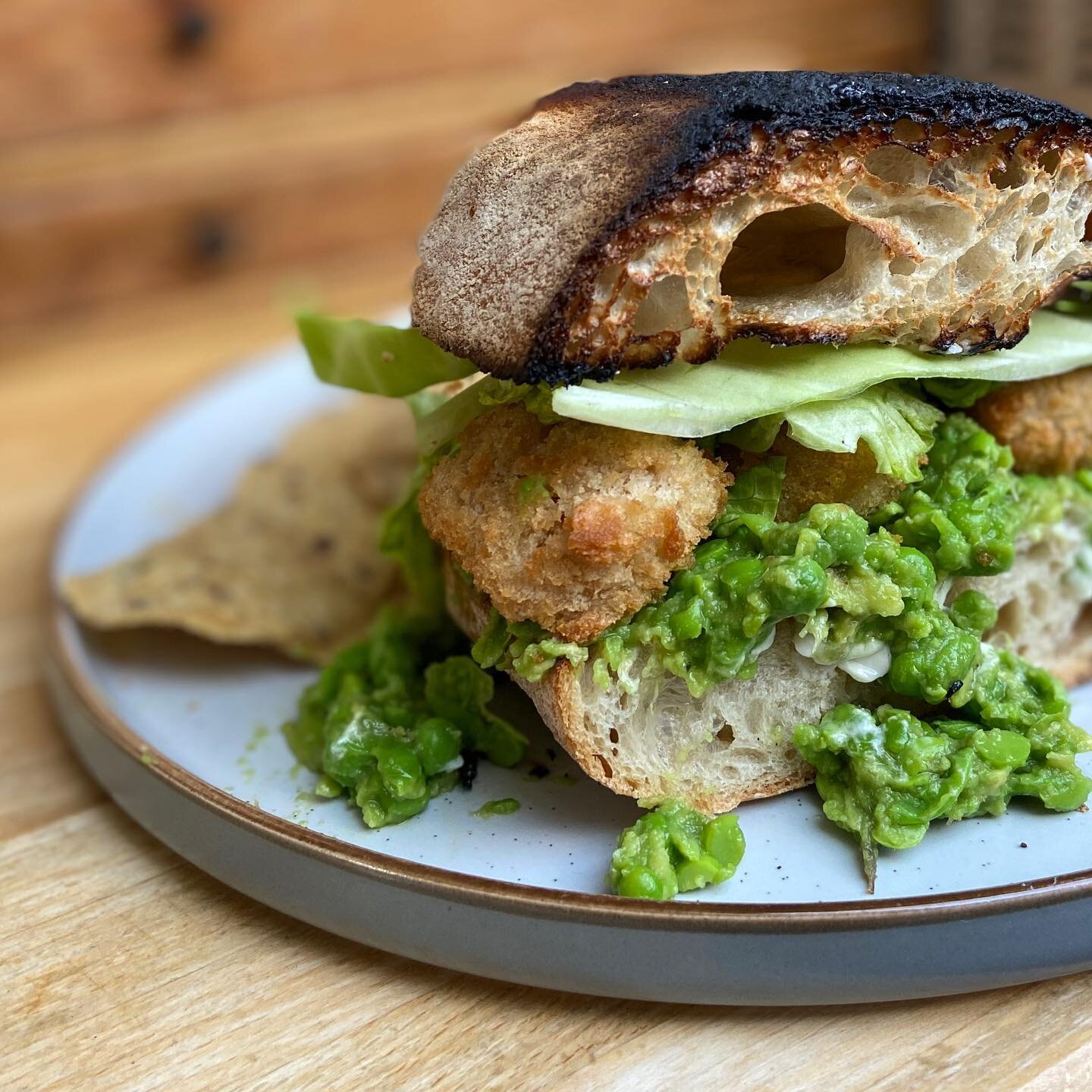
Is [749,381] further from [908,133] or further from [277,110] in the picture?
[277,110]

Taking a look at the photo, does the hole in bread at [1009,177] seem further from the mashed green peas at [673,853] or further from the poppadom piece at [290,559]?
the poppadom piece at [290,559]

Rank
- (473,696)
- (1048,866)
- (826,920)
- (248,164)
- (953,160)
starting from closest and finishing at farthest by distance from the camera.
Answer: (826,920) → (1048,866) → (953,160) → (473,696) → (248,164)

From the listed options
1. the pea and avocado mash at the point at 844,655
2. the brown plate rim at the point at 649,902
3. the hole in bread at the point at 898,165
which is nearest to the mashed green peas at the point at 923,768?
the pea and avocado mash at the point at 844,655

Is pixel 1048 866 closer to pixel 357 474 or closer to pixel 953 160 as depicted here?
pixel 953 160

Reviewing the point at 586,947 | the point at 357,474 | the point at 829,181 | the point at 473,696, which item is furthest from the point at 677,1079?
the point at 357,474

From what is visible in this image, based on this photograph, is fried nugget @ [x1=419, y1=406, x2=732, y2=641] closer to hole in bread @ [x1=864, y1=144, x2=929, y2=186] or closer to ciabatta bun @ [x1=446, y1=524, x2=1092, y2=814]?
ciabatta bun @ [x1=446, y1=524, x2=1092, y2=814]

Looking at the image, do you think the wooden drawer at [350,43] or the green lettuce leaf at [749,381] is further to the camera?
the wooden drawer at [350,43]
